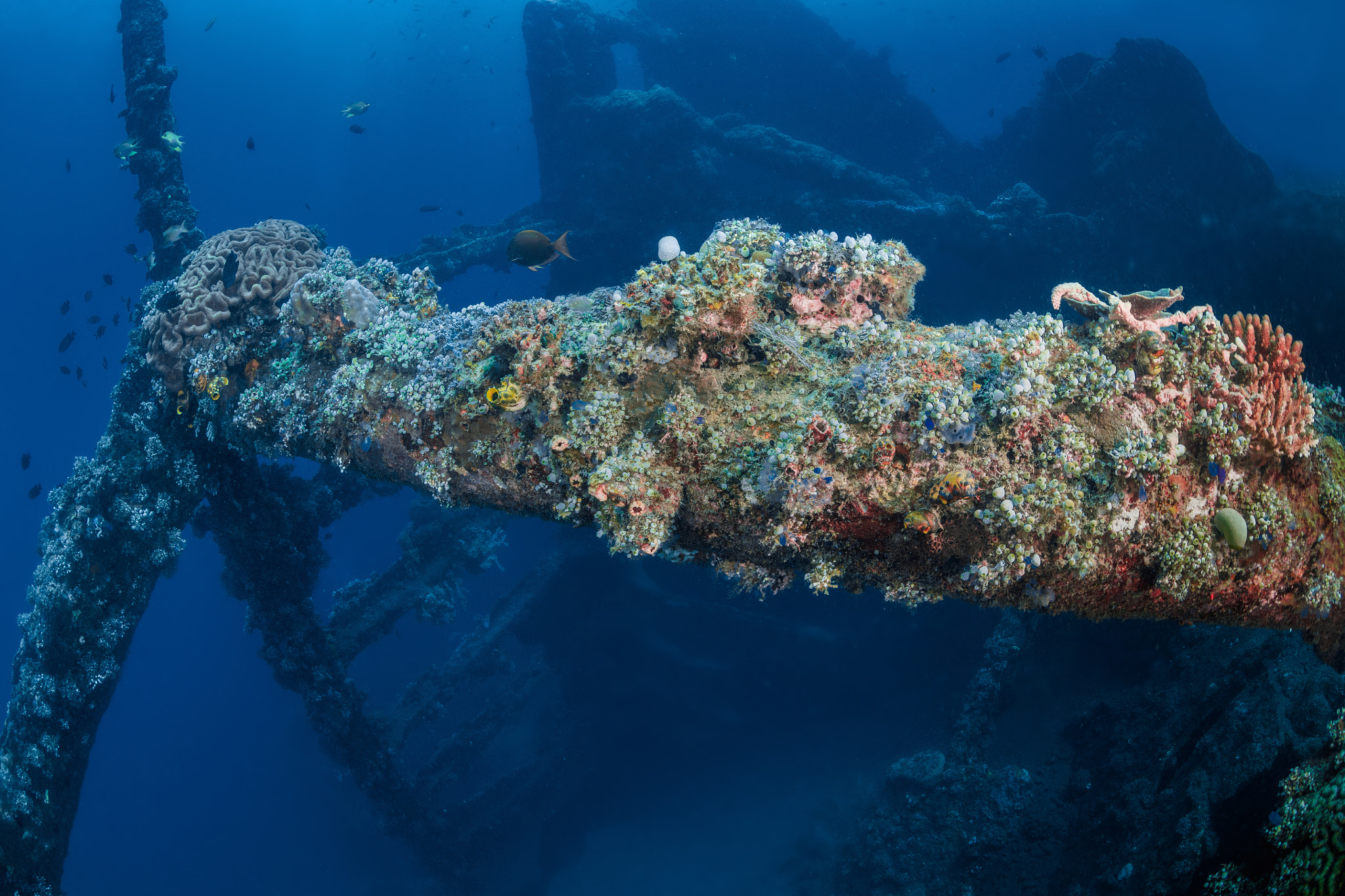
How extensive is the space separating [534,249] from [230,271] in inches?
165

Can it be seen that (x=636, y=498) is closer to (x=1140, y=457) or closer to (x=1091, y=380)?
(x=1091, y=380)

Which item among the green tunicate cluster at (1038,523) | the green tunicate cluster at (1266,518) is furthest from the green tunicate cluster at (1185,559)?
the green tunicate cluster at (1038,523)

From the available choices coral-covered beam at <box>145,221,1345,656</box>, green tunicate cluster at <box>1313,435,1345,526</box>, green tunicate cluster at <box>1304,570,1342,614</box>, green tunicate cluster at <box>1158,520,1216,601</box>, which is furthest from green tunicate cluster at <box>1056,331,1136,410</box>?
green tunicate cluster at <box>1304,570,1342,614</box>

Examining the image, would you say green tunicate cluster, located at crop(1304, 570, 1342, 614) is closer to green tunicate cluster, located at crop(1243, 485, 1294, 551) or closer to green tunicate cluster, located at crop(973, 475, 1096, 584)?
green tunicate cluster, located at crop(1243, 485, 1294, 551)

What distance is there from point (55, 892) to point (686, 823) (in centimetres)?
1414

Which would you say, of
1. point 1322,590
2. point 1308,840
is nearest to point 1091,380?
point 1322,590

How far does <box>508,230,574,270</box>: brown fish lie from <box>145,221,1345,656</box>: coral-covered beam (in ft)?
11.6

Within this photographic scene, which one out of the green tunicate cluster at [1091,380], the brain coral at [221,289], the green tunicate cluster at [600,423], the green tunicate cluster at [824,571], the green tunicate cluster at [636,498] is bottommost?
the green tunicate cluster at [824,571]

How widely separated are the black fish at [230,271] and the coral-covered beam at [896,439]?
5.03 metres

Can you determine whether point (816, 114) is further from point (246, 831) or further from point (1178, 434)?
point (246, 831)

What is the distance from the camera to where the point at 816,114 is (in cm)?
2802

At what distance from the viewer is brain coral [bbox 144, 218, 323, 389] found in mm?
7562

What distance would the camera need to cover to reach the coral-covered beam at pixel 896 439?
3480 millimetres

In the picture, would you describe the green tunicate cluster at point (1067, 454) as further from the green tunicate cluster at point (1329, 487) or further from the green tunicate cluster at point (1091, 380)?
the green tunicate cluster at point (1329, 487)
